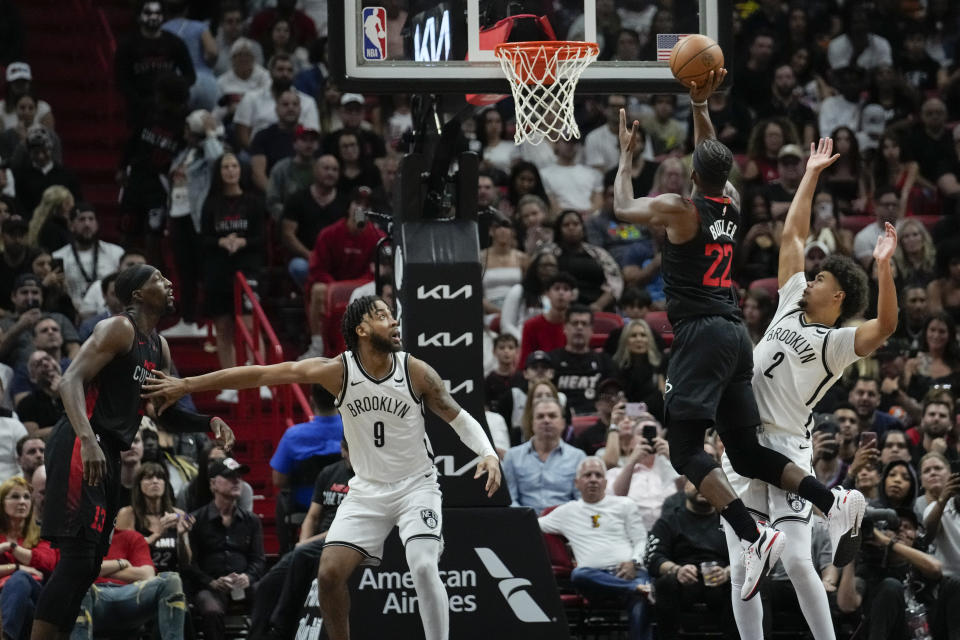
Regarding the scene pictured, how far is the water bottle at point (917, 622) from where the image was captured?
10969mm

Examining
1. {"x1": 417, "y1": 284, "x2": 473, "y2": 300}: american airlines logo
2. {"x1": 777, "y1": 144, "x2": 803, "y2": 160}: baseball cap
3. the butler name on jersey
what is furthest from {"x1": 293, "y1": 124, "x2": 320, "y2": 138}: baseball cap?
the butler name on jersey

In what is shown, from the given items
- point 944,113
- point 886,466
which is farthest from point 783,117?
point 886,466

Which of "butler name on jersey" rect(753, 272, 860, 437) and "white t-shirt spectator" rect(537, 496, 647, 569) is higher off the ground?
"butler name on jersey" rect(753, 272, 860, 437)

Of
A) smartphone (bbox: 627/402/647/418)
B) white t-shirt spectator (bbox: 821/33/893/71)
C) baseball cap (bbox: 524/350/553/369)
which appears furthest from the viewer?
white t-shirt spectator (bbox: 821/33/893/71)

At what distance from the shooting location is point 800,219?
29.7ft

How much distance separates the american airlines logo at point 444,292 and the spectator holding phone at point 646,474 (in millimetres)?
1995

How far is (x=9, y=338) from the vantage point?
1361cm

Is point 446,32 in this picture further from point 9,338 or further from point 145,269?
point 9,338

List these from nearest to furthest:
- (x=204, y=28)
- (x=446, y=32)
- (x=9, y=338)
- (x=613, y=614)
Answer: (x=446, y=32), (x=613, y=614), (x=9, y=338), (x=204, y=28)

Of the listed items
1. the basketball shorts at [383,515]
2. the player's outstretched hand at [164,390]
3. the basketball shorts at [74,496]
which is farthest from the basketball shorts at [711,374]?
the basketball shorts at [74,496]

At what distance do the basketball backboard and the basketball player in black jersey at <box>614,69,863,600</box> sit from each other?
4.84ft

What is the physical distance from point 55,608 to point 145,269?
189 centimetres

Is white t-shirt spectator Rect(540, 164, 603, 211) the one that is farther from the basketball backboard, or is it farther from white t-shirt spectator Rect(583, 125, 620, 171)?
the basketball backboard

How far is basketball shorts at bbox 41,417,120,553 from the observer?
862 cm
